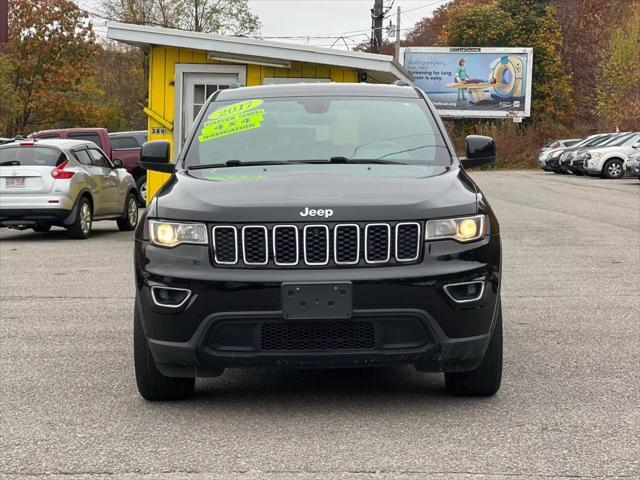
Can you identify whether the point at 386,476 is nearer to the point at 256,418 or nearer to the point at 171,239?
the point at 256,418

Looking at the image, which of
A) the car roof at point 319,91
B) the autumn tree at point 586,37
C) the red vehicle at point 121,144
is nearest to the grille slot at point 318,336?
the car roof at point 319,91

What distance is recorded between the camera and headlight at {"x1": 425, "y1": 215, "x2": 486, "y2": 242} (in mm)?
4977

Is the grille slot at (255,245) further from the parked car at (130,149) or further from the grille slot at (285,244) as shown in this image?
the parked car at (130,149)

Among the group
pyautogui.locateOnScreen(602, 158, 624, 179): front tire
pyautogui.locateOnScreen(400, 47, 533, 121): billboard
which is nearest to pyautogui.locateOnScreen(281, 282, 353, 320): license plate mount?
pyautogui.locateOnScreen(602, 158, 624, 179): front tire

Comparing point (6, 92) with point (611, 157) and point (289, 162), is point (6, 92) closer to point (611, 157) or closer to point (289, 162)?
point (611, 157)

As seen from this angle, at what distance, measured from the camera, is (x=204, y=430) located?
4957 mm

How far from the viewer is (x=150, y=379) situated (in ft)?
17.7

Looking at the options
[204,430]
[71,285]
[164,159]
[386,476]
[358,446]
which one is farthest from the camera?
[71,285]

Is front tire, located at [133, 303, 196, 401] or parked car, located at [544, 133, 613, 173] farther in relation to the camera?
parked car, located at [544, 133, 613, 173]

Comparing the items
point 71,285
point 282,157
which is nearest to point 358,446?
point 282,157

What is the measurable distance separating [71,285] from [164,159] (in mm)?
4232

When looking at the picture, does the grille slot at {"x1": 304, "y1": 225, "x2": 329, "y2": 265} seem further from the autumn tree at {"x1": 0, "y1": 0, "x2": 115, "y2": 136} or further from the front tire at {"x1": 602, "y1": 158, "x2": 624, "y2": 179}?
the autumn tree at {"x1": 0, "y1": 0, "x2": 115, "y2": 136}

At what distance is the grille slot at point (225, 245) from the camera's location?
494cm

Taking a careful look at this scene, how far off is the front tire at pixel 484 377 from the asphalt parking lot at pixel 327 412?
6 centimetres
